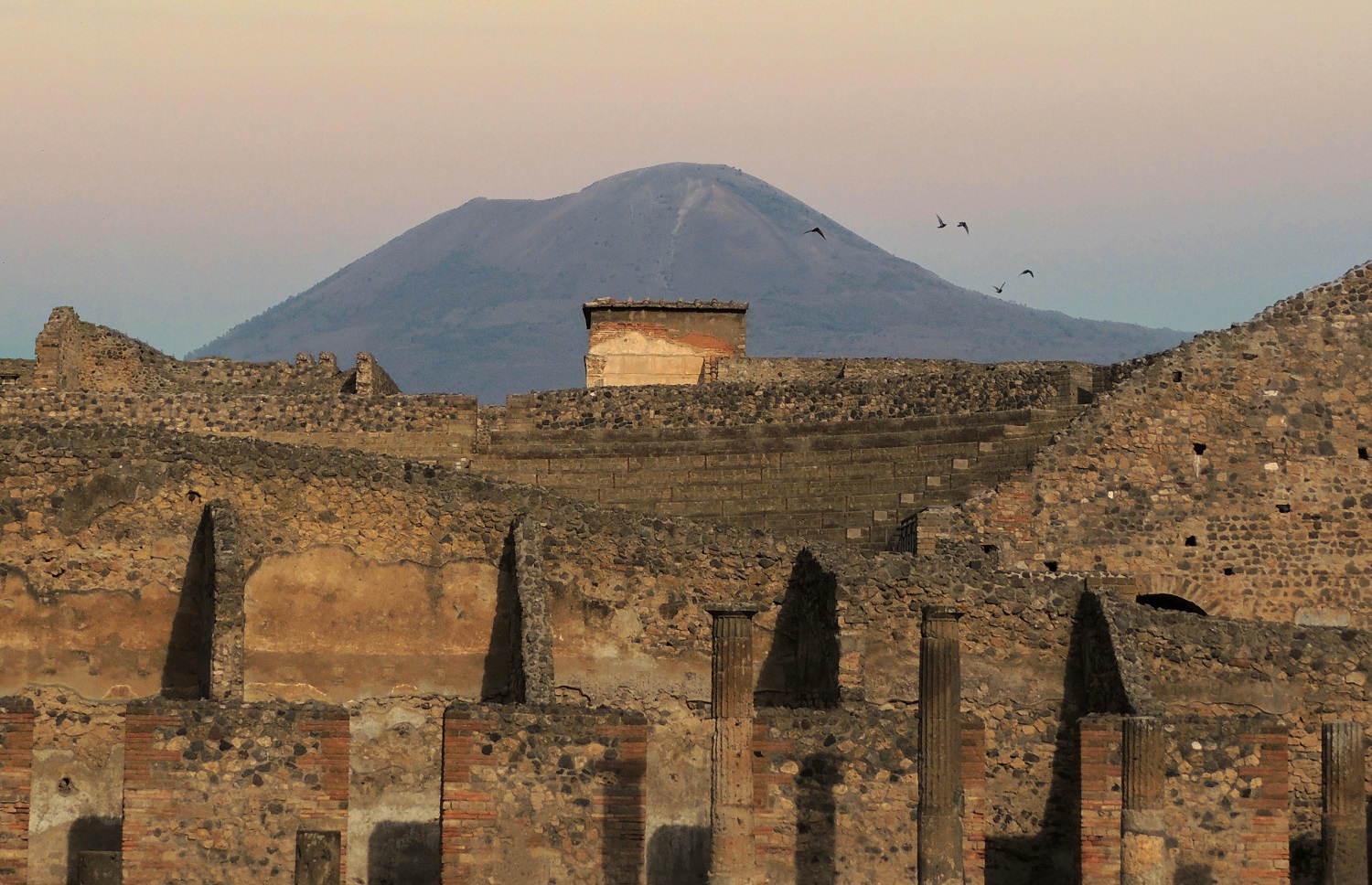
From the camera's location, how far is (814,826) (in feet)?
83.2

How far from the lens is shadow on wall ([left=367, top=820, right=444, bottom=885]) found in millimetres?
27422

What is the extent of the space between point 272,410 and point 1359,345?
1572 cm

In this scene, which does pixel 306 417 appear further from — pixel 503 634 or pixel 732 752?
pixel 732 752

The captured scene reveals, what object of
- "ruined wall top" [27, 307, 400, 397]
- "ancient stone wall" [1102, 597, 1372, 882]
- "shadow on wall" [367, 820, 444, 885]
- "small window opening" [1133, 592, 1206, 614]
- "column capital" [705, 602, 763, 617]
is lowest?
"shadow on wall" [367, 820, 444, 885]

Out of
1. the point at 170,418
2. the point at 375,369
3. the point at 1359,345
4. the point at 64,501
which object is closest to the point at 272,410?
the point at 170,418

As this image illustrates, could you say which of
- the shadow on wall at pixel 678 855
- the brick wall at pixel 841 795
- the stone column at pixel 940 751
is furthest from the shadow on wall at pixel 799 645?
the stone column at pixel 940 751

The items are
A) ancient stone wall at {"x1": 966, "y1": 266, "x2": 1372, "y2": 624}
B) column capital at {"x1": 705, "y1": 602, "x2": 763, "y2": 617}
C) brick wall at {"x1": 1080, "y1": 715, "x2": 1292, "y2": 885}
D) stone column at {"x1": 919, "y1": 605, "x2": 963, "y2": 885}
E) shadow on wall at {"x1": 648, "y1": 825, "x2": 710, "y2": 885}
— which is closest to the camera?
column capital at {"x1": 705, "y1": 602, "x2": 763, "y2": 617}

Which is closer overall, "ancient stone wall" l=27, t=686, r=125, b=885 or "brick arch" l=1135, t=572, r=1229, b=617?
"ancient stone wall" l=27, t=686, r=125, b=885

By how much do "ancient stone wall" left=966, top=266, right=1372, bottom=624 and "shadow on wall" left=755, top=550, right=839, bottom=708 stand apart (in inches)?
235

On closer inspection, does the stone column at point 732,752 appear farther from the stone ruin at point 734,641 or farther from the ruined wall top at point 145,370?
the ruined wall top at point 145,370

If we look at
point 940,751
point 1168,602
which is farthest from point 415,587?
point 1168,602

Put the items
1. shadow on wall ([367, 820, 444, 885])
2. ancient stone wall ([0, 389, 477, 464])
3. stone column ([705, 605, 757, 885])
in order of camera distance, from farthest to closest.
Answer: ancient stone wall ([0, 389, 477, 464])
shadow on wall ([367, 820, 444, 885])
stone column ([705, 605, 757, 885])

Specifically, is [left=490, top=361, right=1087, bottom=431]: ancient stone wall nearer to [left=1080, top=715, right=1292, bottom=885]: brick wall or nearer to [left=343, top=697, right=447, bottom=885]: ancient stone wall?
[left=343, top=697, right=447, bottom=885]: ancient stone wall

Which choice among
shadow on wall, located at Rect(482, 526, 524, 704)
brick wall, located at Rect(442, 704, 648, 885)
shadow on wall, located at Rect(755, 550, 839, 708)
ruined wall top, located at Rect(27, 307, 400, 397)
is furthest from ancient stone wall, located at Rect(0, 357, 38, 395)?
brick wall, located at Rect(442, 704, 648, 885)
